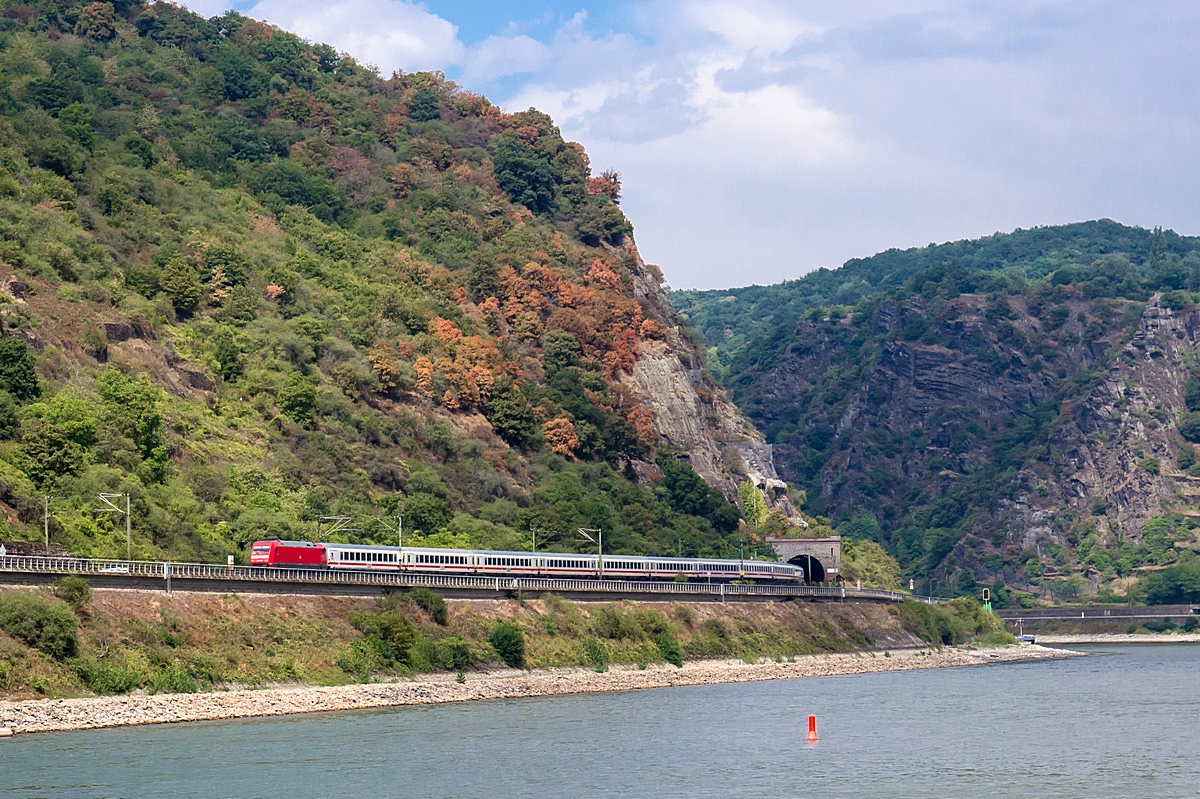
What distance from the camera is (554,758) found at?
212 feet

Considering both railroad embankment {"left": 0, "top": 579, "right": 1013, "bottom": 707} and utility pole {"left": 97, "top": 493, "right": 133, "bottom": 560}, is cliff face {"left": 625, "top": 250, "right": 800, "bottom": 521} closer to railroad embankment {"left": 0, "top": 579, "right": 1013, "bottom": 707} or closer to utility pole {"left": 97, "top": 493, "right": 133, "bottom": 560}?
railroad embankment {"left": 0, "top": 579, "right": 1013, "bottom": 707}

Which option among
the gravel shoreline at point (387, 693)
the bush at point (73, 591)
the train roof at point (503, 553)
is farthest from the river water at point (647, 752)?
the train roof at point (503, 553)

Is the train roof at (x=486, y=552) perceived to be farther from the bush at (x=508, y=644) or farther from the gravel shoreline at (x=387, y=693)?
the gravel shoreline at (x=387, y=693)

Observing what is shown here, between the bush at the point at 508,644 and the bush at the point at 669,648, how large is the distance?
50.4 ft

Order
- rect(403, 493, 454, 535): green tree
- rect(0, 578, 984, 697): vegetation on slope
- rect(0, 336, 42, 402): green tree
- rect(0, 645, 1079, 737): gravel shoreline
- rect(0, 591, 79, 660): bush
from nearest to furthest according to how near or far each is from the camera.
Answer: rect(0, 645, 1079, 737): gravel shoreline < rect(0, 591, 79, 660): bush < rect(0, 578, 984, 697): vegetation on slope < rect(0, 336, 42, 402): green tree < rect(403, 493, 454, 535): green tree

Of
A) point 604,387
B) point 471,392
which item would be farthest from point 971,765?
point 604,387

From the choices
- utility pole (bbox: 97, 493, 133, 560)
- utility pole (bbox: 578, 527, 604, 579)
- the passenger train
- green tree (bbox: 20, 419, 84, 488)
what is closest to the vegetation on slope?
the passenger train

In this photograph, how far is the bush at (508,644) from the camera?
314ft

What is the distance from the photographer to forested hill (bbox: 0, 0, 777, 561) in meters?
109

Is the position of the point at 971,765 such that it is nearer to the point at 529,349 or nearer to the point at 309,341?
the point at 309,341

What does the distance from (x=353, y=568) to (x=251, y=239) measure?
66.4 metres

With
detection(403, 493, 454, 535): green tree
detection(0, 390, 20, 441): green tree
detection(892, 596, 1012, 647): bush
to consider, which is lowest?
detection(892, 596, 1012, 647): bush

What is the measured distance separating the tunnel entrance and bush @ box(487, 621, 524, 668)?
5962 centimetres

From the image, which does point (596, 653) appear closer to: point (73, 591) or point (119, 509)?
point (119, 509)
